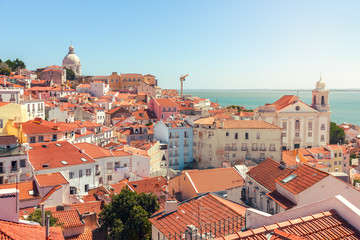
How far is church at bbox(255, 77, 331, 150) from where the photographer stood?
169 ft

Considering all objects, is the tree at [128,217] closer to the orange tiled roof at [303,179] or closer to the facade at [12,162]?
the orange tiled roof at [303,179]

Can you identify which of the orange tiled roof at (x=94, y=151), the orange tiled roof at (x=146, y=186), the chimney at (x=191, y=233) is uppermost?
the chimney at (x=191, y=233)

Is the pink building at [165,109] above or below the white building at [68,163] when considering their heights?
above

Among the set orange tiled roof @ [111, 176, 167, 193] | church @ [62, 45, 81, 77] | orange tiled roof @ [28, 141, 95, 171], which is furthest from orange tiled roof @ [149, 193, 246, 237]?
church @ [62, 45, 81, 77]

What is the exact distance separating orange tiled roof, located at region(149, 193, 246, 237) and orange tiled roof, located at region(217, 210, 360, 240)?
213 inches

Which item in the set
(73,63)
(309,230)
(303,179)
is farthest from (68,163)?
(73,63)

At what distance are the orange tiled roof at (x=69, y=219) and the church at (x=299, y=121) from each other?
4073cm

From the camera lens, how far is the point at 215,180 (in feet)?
70.3

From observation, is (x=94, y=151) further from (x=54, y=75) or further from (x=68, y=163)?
(x=54, y=75)

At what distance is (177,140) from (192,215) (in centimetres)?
2704

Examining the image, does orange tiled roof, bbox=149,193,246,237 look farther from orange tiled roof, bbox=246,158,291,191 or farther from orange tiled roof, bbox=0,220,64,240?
orange tiled roof, bbox=0,220,64,240

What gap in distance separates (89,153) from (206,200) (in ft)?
51.1

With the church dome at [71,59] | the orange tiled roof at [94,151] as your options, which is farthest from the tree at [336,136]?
the church dome at [71,59]

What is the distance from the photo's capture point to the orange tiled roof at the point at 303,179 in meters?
13.2
